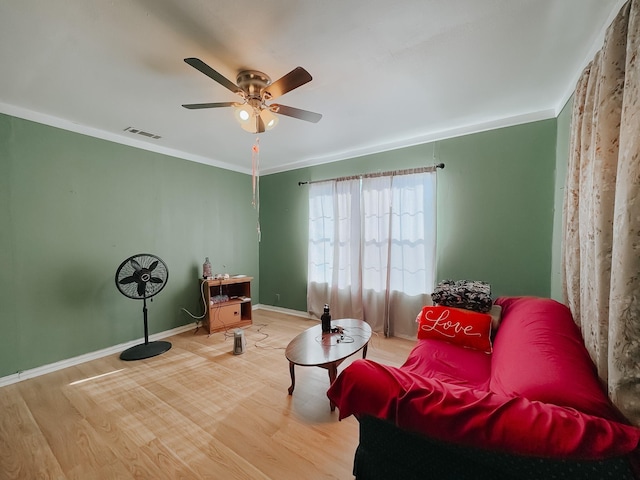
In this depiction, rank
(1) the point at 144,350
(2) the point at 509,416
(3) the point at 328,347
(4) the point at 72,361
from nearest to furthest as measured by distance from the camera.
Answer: (2) the point at 509,416 → (3) the point at 328,347 → (4) the point at 72,361 → (1) the point at 144,350

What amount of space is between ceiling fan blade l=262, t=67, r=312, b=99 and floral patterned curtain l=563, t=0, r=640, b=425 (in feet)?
4.29

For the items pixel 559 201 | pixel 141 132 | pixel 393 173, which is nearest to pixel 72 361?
pixel 141 132

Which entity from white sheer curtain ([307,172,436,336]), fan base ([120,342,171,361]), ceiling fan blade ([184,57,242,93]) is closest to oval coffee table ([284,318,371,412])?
white sheer curtain ([307,172,436,336])

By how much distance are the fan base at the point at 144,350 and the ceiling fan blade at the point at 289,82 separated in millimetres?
2801

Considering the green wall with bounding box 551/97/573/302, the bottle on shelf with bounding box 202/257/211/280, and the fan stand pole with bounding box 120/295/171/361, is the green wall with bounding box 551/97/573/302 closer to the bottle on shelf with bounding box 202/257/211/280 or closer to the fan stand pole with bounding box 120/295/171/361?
the bottle on shelf with bounding box 202/257/211/280

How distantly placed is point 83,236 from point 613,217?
3.92 meters

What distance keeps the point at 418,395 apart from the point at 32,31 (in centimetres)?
260

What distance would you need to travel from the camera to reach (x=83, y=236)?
2.55m

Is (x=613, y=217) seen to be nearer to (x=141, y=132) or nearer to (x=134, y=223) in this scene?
(x=141, y=132)

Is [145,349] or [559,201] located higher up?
[559,201]

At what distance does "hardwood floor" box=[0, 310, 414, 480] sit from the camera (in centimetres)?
135

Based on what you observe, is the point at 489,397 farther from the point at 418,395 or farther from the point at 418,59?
the point at 418,59

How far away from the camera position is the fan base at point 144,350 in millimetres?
2572

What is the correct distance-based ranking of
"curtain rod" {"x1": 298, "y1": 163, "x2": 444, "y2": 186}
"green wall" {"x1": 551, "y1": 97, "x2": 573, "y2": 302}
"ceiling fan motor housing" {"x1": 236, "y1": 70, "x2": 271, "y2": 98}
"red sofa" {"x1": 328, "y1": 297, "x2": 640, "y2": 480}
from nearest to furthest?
"red sofa" {"x1": 328, "y1": 297, "x2": 640, "y2": 480} < "ceiling fan motor housing" {"x1": 236, "y1": 70, "x2": 271, "y2": 98} < "green wall" {"x1": 551, "y1": 97, "x2": 573, "y2": 302} < "curtain rod" {"x1": 298, "y1": 163, "x2": 444, "y2": 186}
